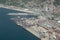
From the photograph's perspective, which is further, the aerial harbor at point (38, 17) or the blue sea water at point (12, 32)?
the aerial harbor at point (38, 17)

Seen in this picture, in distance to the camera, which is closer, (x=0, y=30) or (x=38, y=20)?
(x=0, y=30)

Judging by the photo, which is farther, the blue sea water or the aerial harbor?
the aerial harbor

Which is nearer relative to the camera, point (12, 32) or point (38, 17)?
point (12, 32)

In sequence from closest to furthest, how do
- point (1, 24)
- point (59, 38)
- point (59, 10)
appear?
1. point (59, 38)
2. point (1, 24)
3. point (59, 10)

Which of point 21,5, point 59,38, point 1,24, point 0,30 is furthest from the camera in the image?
point 21,5

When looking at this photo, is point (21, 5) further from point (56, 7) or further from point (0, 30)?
point (0, 30)

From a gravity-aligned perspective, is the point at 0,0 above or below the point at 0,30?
below

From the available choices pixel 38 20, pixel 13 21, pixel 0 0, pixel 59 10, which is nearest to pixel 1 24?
pixel 13 21

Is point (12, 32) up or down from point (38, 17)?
up
